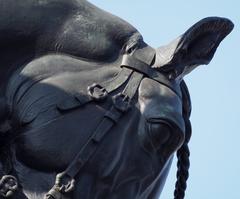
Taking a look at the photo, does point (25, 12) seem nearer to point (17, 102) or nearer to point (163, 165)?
point (17, 102)

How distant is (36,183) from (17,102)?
18.4 inches

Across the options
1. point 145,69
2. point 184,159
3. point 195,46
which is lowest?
point 184,159

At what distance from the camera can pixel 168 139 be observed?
5.39m

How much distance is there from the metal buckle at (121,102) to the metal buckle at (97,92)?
0.06m

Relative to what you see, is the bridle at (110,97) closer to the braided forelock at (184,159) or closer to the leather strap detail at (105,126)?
the leather strap detail at (105,126)

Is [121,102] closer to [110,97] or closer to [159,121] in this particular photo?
[110,97]

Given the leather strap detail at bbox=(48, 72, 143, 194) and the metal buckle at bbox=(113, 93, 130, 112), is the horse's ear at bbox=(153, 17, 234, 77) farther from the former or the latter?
the metal buckle at bbox=(113, 93, 130, 112)

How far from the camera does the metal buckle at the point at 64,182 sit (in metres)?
5.09

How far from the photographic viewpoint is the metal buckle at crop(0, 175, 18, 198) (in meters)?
5.04

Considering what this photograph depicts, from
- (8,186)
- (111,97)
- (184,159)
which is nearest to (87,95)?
(111,97)

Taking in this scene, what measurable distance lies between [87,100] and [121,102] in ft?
0.58

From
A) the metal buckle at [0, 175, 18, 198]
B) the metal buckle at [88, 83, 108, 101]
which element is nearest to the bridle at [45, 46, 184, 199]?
the metal buckle at [88, 83, 108, 101]

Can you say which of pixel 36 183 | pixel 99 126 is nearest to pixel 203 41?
pixel 99 126

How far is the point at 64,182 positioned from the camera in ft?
16.8
